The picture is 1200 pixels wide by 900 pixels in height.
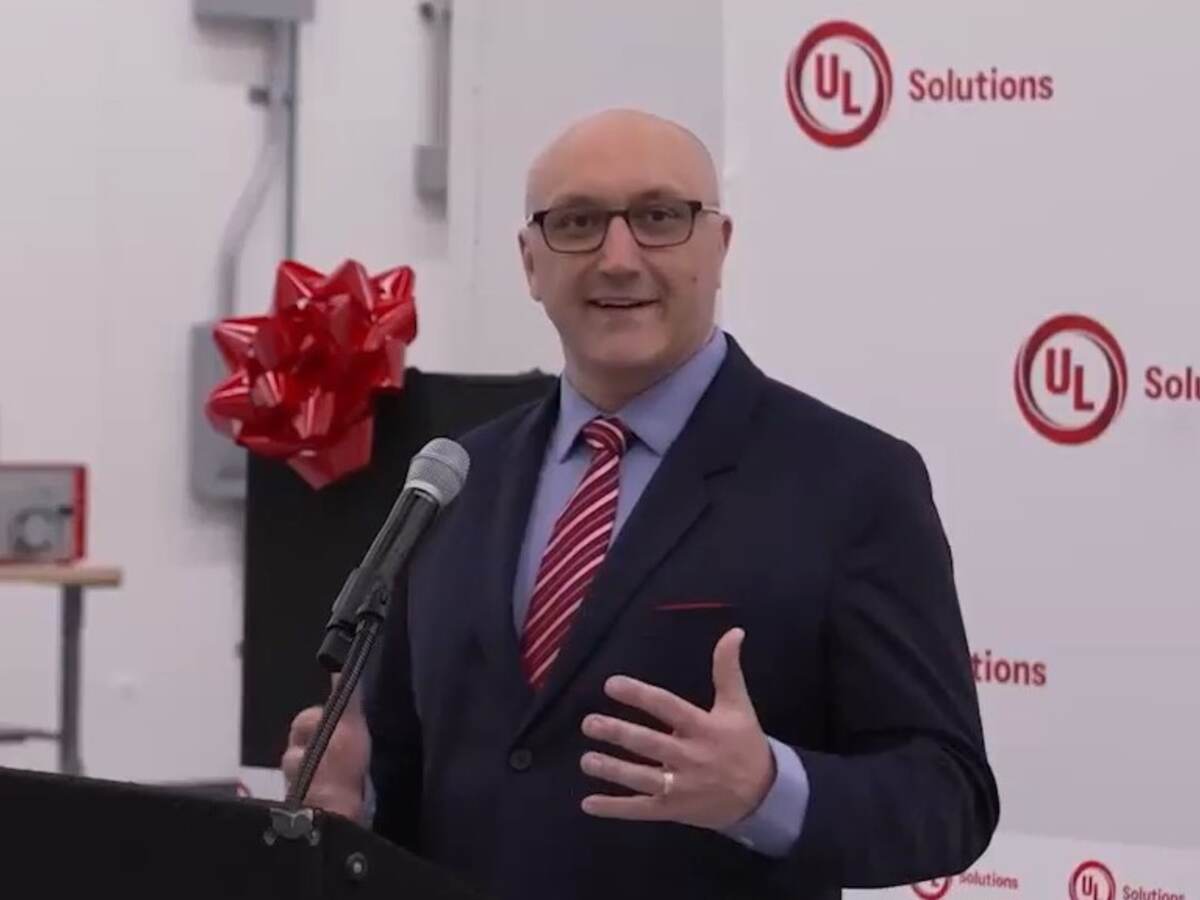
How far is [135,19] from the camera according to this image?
5500 mm

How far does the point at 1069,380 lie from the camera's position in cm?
274

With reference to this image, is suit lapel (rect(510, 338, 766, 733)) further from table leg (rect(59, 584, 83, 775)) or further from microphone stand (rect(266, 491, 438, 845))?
table leg (rect(59, 584, 83, 775))


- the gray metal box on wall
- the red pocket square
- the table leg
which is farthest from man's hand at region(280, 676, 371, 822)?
the gray metal box on wall

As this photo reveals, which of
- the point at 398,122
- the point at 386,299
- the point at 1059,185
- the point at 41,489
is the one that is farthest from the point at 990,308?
the point at 398,122

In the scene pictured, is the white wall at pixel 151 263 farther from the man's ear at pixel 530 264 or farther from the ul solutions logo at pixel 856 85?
the man's ear at pixel 530 264

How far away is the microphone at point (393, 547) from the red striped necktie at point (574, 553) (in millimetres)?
262

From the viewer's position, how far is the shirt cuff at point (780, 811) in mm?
1487

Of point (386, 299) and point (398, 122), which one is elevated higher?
point (398, 122)

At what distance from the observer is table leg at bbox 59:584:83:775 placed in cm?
484

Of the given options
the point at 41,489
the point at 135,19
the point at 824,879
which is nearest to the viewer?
the point at 824,879

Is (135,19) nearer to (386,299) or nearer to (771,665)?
(386,299)

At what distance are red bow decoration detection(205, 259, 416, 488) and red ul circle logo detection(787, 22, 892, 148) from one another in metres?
0.64

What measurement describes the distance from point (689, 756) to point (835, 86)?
1693mm

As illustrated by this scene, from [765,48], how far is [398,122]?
284 cm
